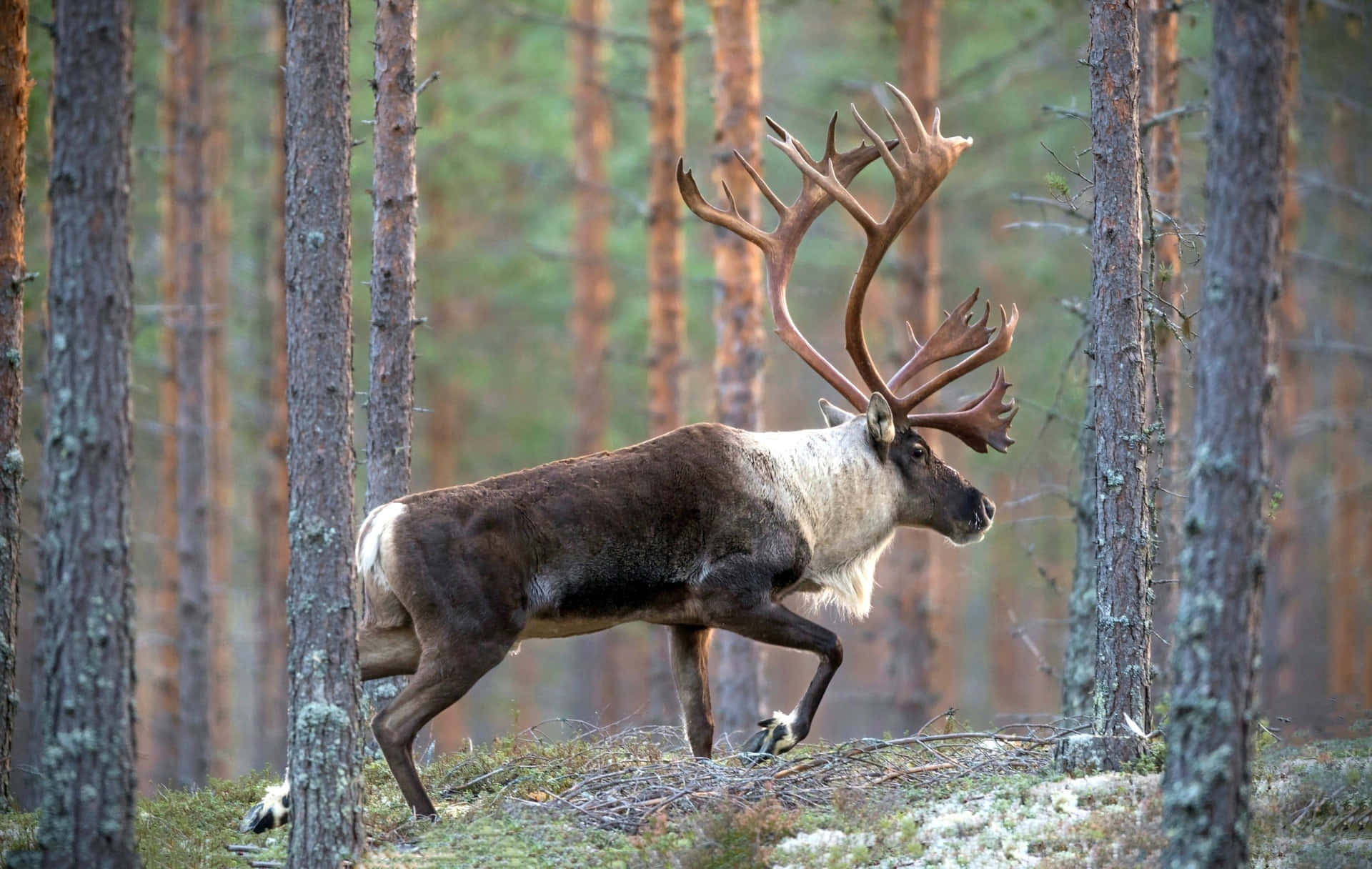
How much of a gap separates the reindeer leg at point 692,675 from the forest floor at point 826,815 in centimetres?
37

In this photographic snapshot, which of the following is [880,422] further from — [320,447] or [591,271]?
[591,271]

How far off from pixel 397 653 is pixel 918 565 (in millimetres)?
7880

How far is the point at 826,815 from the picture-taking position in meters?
5.96

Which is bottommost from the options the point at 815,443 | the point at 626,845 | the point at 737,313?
the point at 626,845

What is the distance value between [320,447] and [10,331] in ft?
9.79

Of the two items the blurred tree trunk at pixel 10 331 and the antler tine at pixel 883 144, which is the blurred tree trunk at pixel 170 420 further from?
the antler tine at pixel 883 144

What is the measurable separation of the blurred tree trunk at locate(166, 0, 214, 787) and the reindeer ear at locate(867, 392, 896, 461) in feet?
28.4

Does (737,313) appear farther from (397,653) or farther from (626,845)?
(626,845)

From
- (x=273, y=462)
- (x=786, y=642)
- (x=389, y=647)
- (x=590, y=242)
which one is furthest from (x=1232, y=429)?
(x=590, y=242)

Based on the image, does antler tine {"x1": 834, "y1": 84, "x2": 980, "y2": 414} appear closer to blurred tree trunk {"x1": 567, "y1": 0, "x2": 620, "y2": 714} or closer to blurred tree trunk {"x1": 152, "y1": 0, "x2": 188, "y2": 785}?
blurred tree trunk {"x1": 152, "y1": 0, "x2": 188, "y2": 785}

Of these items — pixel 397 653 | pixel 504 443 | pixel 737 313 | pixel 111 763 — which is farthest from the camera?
pixel 504 443

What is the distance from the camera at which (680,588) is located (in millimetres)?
7172

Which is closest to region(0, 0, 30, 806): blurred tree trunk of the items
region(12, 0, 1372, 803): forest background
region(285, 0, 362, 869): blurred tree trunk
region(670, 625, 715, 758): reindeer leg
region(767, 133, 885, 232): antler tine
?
region(285, 0, 362, 869): blurred tree trunk

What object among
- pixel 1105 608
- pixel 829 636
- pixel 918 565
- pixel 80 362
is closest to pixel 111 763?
pixel 80 362
